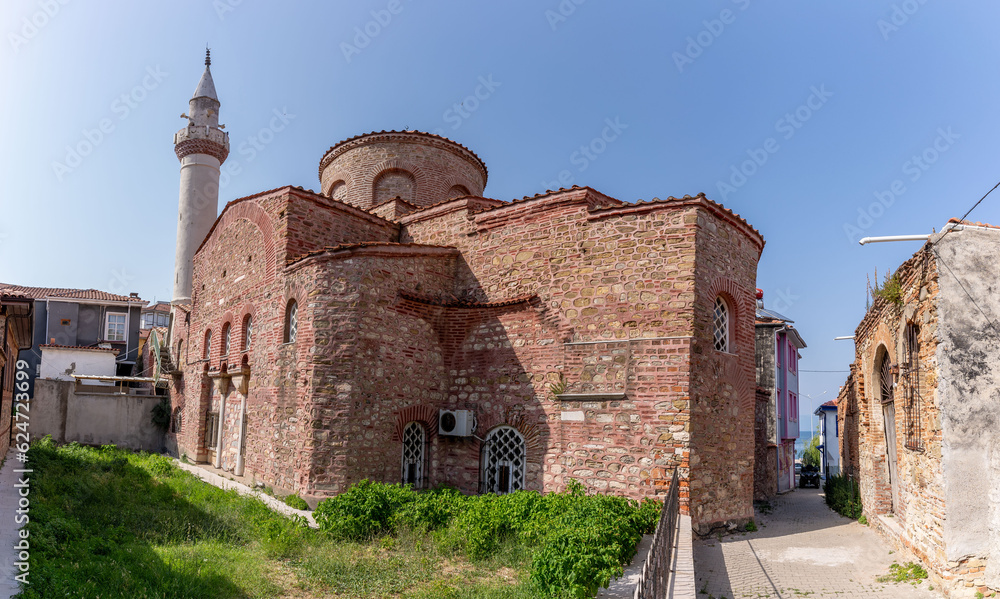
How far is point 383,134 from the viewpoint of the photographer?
16.7 metres

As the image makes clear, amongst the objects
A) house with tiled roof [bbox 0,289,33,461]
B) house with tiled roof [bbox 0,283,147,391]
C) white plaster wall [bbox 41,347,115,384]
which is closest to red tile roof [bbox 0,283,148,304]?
house with tiled roof [bbox 0,283,147,391]

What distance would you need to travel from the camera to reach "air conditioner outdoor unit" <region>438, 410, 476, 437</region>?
37.3 feet

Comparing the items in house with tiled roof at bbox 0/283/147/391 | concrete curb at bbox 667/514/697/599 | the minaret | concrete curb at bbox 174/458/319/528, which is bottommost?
concrete curb at bbox 174/458/319/528

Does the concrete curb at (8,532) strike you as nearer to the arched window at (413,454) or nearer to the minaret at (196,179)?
the arched window at (413,454)

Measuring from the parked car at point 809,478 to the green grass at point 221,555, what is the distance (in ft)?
77.0

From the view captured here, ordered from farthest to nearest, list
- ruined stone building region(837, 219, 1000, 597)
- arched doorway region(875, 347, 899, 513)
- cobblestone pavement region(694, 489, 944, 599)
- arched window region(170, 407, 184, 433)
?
arched window region(170, 407, 184, 433) → arched doorway region(875, 347, 899, 513) → cobblestone pavement region(694, 489, 944, 599) → ruined stone building region(837, 219, 1000, 597)

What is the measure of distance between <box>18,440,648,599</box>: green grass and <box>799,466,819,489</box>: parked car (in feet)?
77.0

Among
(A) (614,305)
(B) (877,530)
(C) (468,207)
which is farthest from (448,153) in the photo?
(B) (877,530)

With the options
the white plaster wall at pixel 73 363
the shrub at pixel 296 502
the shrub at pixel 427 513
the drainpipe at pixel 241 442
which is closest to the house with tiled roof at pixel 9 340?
the drainpipe at pixel 241 442

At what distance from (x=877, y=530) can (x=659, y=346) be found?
4919mm

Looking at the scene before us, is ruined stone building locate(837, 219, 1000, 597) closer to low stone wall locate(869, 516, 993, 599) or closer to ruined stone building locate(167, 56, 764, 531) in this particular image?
low stone wall locate(869, 516, 993, 599)

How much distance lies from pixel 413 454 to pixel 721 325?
5849mm

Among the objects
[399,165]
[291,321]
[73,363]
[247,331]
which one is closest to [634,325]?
[291,321]

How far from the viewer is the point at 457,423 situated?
37.6 feet
